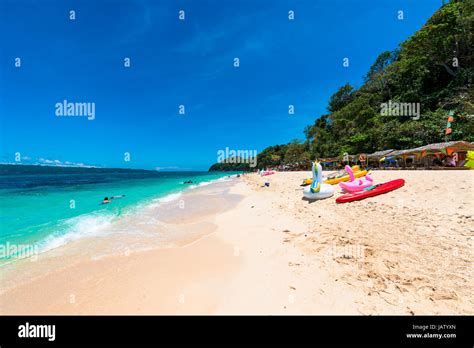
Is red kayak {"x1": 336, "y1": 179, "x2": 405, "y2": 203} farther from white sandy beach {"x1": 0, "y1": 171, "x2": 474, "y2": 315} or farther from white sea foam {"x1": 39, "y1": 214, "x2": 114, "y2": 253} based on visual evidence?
white sea foam {"x1": 39, "y1": 214, "x2": 114, "y2": 253}

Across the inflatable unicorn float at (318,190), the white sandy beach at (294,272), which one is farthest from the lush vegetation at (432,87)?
the white sandy beach at (294,272)

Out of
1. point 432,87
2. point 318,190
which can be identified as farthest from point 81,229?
point 432,87

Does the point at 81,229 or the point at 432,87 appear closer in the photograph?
the point at 81,229

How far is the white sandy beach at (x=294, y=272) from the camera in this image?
3102 mm

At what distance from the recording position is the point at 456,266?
3555 millimetres

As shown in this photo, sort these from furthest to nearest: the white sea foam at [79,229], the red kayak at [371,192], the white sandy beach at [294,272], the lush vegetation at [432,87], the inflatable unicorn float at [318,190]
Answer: the lush vegetation at [432,87]
the inflatable unicorn float at [318,190]
the red kayak at [371,192]
the white sea foam at [79,229]
the white sandy beach at [294,272]

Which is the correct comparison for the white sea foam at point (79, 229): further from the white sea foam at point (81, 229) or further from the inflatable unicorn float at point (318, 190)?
the inflatable unicorn float at point (318, 190)

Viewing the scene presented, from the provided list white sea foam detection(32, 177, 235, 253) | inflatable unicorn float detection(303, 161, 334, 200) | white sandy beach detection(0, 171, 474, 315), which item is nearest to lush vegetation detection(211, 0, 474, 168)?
inflatable unicorn float detection(303, 161, 334, 200)

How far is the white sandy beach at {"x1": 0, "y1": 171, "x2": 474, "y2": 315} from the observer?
3102mm

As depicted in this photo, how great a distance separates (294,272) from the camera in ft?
13.3

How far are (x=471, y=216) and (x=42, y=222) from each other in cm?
1662

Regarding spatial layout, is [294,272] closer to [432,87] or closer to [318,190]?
[318,190]

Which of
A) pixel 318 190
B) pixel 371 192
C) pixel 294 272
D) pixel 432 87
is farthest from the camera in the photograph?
pixel 432 87
